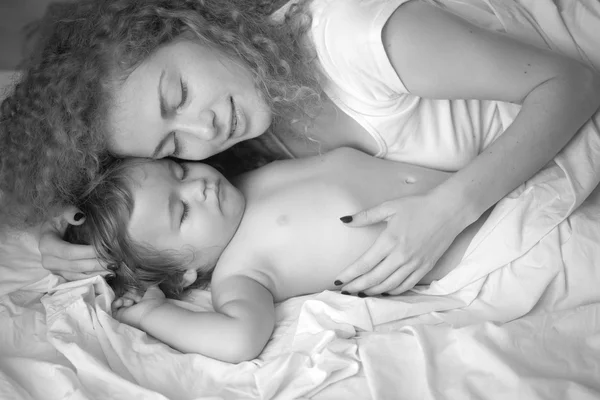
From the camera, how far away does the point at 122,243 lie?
1304 millimetres

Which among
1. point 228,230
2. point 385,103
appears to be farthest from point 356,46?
point 228,230

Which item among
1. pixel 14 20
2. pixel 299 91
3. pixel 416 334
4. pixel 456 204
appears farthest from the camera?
pixel 14 20

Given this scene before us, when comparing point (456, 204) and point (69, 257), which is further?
point (69, 257)

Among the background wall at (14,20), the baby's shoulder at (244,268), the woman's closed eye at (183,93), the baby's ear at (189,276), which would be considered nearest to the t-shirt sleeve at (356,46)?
the woman's closed eye at (183,93)

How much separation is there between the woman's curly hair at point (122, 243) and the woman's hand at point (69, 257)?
0.08ft

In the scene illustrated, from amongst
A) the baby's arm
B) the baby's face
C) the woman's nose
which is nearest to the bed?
the baby's arm

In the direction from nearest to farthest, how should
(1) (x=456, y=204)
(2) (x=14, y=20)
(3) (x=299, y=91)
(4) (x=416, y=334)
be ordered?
1. (4) (x=416, y=334)
2. (1) (x=456, y=204)
3. (3) (x=299, y=91)
4. (2) (x=14, y=20)

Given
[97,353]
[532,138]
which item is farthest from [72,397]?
[532,138]

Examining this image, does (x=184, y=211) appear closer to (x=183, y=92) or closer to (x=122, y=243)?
(x=122, y=243)

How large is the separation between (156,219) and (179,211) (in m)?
0.05

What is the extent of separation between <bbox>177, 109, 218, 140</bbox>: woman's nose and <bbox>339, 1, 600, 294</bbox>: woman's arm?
0.32 m

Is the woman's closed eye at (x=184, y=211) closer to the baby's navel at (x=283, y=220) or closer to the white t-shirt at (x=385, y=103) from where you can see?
the baby's navel at (x=283, y=220)

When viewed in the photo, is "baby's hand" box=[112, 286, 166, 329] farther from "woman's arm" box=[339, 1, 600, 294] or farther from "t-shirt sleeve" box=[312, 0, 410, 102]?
"t-shirt sleeve" box=[312, 0, 410, 102]

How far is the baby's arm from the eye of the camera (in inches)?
44.4
